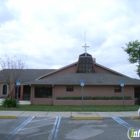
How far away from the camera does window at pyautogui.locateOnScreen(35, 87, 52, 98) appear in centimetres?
2566

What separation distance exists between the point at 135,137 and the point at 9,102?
14.6 meters

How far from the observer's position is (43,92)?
84.7 feet

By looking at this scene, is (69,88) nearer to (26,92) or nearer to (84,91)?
(84,91)

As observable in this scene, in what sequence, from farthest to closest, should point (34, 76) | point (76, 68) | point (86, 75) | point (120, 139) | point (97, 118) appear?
point (34, 76), point (76, 68), point (86, 75), point (97, 118), point (120, 139)

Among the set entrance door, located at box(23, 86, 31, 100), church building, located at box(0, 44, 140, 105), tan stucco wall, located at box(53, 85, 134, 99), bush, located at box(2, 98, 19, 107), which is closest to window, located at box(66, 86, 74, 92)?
church building, located at box(0, 44, 140, 105)

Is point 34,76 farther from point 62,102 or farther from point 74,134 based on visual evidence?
point 74,134

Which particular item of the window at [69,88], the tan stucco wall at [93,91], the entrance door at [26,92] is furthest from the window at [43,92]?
the entrance door at [26,92]

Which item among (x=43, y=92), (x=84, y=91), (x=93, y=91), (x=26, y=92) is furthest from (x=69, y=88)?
(x=26, y=92)

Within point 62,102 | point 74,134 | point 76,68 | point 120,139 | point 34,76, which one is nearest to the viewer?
point 120,139

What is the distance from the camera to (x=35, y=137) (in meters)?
7.73

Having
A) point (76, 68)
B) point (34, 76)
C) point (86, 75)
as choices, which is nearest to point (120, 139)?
point (86, 75)

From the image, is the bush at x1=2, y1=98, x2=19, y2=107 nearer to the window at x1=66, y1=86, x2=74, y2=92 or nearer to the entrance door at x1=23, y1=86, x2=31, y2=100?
the window at x1=66, y1=86, x2=74, y2=92

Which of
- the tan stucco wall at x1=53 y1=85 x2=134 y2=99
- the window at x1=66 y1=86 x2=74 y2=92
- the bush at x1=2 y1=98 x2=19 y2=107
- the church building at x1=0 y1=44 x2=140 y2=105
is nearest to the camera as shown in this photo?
the bush at x1=2 y1=98 x2=19 y2=107

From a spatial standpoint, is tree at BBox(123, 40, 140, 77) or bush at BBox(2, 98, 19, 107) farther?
tree at BBox(123, 40, 140, 77)
